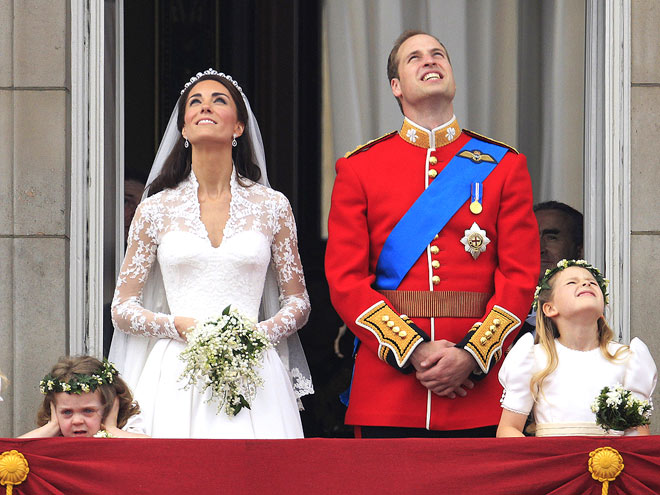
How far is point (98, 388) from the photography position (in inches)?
188

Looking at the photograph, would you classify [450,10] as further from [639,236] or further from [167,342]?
[167,342]

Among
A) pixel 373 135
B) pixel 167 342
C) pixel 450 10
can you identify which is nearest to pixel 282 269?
pixel 167 342

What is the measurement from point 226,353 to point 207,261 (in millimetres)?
806

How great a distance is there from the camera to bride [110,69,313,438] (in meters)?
5.17

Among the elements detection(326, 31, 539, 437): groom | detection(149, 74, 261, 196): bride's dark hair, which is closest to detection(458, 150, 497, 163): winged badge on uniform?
detection(326, 31, 539, 437): groom

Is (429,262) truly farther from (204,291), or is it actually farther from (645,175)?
(645,175)

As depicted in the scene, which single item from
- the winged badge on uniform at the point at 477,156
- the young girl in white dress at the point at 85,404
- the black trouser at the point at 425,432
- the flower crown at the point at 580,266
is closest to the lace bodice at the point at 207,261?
the young girl in white dress at the point at 85,404

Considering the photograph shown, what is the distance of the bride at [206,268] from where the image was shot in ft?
17.0

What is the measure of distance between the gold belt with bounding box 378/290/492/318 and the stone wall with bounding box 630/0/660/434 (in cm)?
115

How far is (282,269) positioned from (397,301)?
0.58 m

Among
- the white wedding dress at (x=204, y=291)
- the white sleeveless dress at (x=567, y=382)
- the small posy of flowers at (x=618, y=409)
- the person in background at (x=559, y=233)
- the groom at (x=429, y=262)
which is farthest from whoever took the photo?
the person in background at (x=559, y=233)

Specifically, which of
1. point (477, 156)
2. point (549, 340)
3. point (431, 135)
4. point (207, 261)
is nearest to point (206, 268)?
point (207, 261)

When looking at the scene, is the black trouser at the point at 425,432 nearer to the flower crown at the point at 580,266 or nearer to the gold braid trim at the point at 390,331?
the gold braid trim at the point at 390,331

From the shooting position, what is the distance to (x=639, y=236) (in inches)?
237
